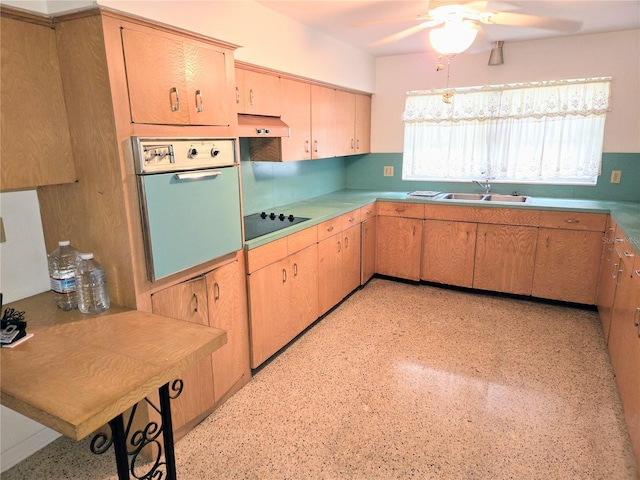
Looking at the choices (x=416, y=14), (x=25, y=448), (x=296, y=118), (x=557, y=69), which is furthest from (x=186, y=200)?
(x=557, y=69)

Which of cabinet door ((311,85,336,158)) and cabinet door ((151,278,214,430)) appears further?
cabinet door ((311,85,336,158))

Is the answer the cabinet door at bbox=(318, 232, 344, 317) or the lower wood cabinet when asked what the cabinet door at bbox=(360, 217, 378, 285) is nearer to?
the cabinet door at bbox=(318, 232, 344, 317)

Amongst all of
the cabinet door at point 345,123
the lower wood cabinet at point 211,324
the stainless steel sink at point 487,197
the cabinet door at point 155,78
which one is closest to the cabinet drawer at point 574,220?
the stainless steel sink at point 487,197

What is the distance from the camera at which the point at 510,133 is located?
4004 millimetres

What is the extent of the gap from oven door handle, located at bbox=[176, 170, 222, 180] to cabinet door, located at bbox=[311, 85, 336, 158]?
1.57 m

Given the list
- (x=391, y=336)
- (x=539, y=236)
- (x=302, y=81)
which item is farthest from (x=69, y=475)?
(x=539, y=236)

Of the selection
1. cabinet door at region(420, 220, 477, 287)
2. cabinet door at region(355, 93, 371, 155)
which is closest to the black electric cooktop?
cabinet door at region(420, 220, 477, 287)

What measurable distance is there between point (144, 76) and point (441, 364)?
2380 millimetres

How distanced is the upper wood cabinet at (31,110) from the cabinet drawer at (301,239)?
4.46 ft

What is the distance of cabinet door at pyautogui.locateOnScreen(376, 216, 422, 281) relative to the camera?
405 cm

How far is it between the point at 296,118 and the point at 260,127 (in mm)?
623

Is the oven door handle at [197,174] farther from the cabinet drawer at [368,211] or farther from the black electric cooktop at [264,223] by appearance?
the cabinet drawer at [368,211]

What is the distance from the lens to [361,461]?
1933 millimetres

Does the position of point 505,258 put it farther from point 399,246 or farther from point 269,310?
point 269,310
